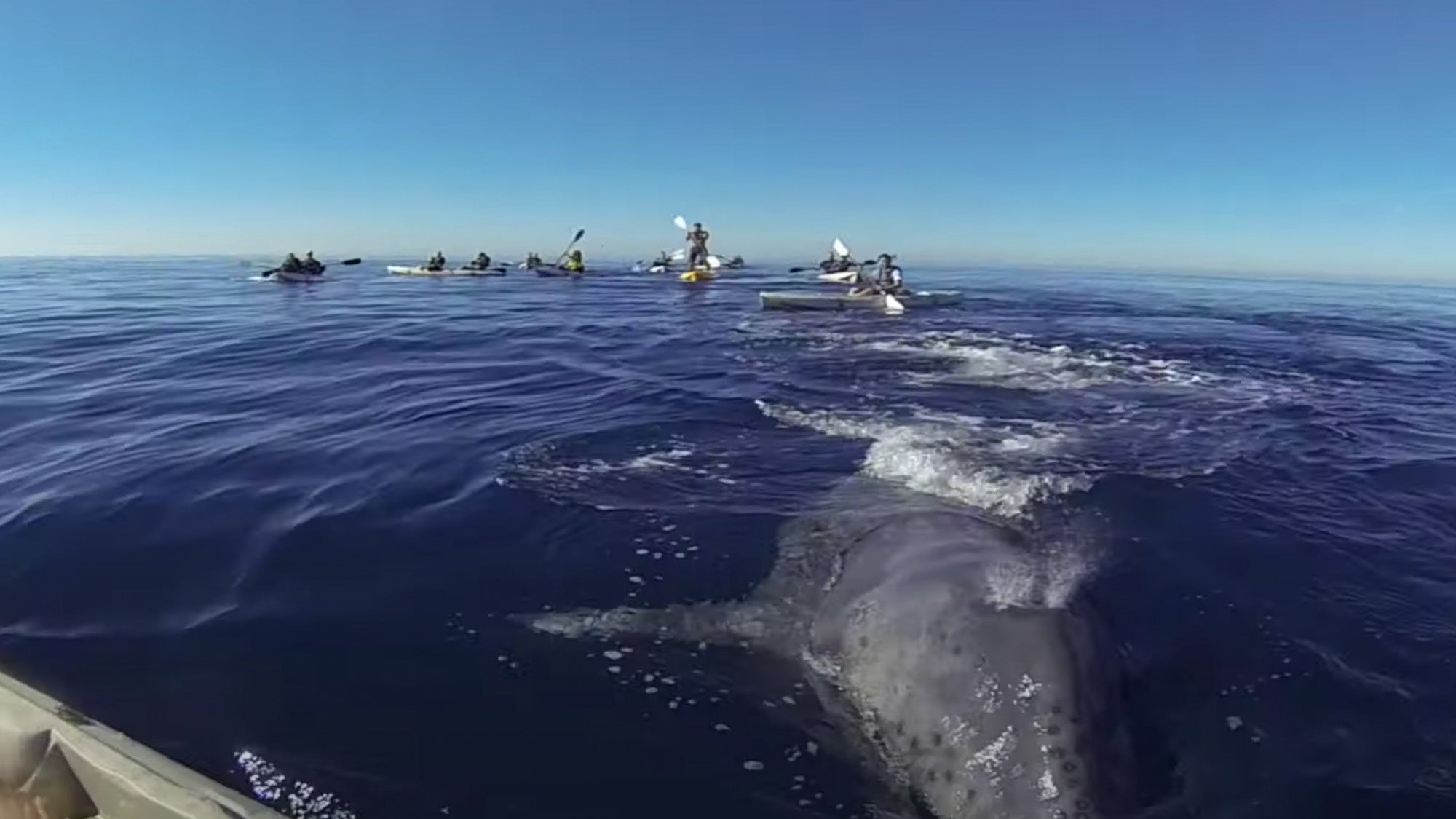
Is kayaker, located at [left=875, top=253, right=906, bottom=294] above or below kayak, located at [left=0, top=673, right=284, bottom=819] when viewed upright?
above

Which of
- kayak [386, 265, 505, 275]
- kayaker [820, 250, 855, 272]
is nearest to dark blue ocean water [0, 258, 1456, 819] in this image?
kayaker [820, 250, 855, 272]

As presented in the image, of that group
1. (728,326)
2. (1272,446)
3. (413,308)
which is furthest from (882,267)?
(1272,446)

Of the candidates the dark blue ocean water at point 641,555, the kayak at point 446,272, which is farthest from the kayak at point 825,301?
the kayak at point 446,272

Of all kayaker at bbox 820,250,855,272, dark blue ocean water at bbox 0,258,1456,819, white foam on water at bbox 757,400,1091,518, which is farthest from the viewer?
kayaker at bbox 820,250,855,272

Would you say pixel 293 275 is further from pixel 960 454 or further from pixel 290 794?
pixel 290 794

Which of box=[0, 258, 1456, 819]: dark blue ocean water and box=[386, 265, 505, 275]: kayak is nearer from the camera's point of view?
box=[0, 258, 1456, 819]: dark blue ocean water

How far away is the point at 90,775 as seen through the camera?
3.84 m

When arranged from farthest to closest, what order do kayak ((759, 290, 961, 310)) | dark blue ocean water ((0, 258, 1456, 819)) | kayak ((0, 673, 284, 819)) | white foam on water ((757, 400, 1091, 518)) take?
kayak ((759, 290, 961, 310)) < white foam on water ((757, 400, 1091, 518)) < dark blue ocean water ((0, 258, 1456, 819)) < kayak ((0, 673, 284, 819))

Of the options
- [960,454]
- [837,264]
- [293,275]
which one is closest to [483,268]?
[293,275]

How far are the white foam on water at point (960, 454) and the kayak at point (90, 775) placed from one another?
7.58 metres

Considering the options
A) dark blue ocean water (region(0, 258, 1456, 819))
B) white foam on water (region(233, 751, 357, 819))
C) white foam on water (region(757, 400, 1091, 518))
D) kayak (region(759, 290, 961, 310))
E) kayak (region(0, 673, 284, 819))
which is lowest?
white foam on water (region(233, 751, 357, 819))

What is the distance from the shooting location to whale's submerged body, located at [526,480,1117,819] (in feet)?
15.6

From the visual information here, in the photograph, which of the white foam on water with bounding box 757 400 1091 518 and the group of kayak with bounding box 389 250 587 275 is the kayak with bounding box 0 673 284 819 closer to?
the white foam on water with bounding box 757 400 1091 518

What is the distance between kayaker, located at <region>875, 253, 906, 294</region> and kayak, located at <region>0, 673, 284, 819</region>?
32877 millimetres
